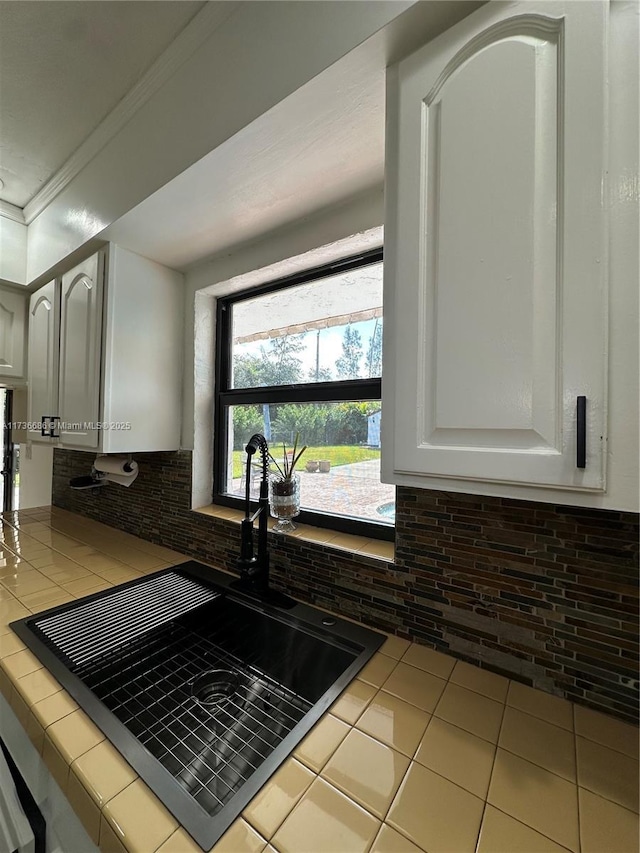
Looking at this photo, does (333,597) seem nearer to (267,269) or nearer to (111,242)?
(267,269)

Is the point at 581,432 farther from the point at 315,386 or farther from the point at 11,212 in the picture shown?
the point at 11,212

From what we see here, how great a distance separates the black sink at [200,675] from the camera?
2.04ft

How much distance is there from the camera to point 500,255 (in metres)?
0.57

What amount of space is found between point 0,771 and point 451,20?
1832 millimetres

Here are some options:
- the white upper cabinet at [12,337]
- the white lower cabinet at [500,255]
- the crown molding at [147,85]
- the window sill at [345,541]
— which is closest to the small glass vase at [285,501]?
the window sill at [345,541]

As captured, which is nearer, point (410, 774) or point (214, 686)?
point (410, 774)

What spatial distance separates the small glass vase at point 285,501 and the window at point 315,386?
0.30ft

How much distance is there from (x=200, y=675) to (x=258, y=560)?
321mm

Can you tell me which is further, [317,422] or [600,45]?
[317,422]

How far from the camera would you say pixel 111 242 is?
1.37 meters

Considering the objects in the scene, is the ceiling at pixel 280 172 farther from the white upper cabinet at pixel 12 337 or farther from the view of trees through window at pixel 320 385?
the white upper cabinet at pixel 12 337

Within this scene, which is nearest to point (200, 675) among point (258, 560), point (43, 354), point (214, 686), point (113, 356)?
point (214, 686)

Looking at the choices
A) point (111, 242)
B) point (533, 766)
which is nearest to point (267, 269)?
point (111, 242)

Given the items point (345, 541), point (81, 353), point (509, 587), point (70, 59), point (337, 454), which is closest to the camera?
point (509, 587)
